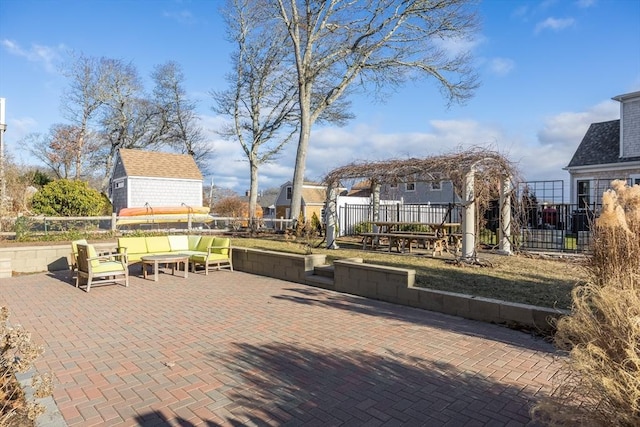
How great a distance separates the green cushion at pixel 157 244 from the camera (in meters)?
10.4

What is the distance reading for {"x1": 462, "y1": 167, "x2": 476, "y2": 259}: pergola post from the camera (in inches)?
388

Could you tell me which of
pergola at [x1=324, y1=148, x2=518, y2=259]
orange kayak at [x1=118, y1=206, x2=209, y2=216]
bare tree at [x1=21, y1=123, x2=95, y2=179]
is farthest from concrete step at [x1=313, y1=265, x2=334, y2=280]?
bare tree at [x1=21, y1=123, x2=95, y2=179]

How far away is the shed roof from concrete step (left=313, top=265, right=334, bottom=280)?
19792mm

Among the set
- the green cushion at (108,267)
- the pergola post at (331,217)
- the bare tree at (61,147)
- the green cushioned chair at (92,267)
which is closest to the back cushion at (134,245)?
the green cushioned chair at (92,267)

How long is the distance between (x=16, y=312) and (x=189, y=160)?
23364mm

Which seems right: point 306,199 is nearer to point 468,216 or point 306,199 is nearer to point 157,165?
point 157,165

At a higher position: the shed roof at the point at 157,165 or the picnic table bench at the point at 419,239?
the shed roof at the point at 157,165

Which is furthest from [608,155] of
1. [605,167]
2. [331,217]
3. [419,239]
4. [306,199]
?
[306,199]

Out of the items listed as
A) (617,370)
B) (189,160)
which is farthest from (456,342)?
(189,160)

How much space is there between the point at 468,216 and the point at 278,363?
731cm

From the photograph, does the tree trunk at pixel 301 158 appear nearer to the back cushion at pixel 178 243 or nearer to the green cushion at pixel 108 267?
the back cushion at pixel 178 243

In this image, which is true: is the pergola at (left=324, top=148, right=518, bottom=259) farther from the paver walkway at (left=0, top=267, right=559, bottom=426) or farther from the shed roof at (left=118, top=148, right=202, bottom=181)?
the shed roof at (left=118, top=148, right=202, bottom=181)

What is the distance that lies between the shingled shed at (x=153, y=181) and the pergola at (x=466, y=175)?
16625mm

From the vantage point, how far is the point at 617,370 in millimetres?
1999
